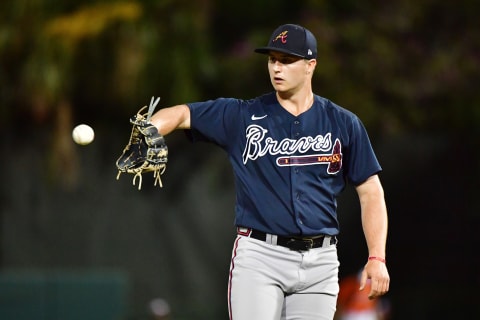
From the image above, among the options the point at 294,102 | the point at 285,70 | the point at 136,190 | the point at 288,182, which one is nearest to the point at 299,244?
the point at 288,182

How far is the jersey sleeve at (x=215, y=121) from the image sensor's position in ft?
16.3

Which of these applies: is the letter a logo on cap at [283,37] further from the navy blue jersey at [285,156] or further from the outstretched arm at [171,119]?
the outstretched arm at [171,119]

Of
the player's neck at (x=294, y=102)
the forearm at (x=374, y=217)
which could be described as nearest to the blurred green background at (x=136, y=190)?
the forearm at (x=374, y=217)

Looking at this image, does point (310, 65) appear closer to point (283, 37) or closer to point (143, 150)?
point (283, 37)

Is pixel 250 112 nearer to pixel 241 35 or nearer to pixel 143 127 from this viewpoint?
pixel 143 127

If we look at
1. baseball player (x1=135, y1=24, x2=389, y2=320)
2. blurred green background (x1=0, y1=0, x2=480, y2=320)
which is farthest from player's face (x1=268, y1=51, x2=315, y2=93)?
blurred green background (x1=0, y1=0, x2=480, y2=320)

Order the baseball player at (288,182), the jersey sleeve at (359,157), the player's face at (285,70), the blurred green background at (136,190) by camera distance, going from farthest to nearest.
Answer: the blurred green background at (136,190) → the jersey sleeve at (359,157) → the player's face at (285,70) → the baseball player at (288,182)

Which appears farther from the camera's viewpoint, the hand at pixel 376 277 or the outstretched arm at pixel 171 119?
the hand at pixel 376 277

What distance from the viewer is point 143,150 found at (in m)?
4.73

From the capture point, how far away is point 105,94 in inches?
451

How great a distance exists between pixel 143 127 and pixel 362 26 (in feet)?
27.6

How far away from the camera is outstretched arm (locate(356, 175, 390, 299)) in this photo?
4922mm

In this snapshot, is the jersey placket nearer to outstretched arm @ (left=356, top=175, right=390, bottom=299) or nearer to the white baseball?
outstretched arm @ (left=356, top=175, right=390, bottom=299)

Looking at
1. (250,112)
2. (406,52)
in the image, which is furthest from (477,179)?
(250,112)
